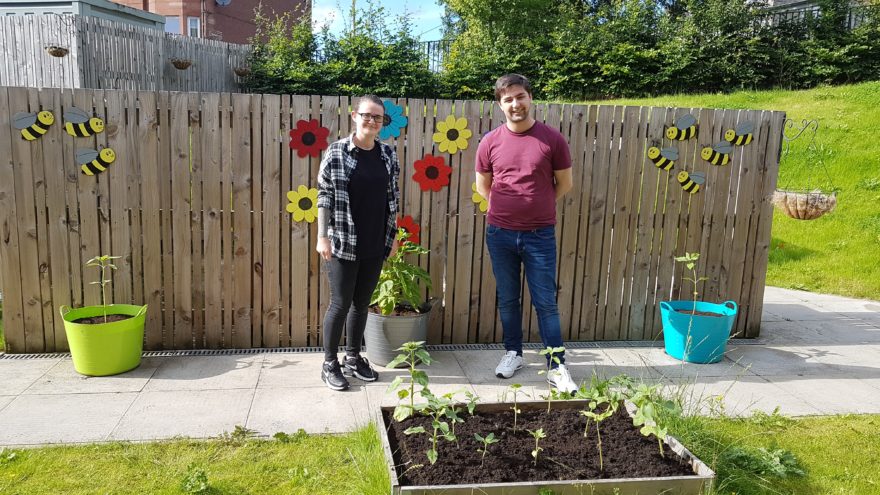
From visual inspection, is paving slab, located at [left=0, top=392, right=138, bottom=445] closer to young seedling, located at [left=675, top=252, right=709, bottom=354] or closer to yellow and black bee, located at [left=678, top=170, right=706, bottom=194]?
young seedling, located at [left=675, top=252, right=709, bottom=354]

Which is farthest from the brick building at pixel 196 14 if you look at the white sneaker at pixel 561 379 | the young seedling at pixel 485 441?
the young seedling at pixel 485 441

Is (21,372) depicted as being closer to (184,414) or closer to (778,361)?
(184,414)

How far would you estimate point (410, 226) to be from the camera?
182 inches

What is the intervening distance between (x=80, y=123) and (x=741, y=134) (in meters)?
4.77

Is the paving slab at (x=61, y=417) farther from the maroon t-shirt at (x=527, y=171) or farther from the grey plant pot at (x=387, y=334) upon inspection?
the maroon t-shirt at (x=527, y=171)

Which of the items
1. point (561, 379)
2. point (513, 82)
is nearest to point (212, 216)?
point (513, 82)

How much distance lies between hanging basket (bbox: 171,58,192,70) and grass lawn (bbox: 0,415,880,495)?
11.1m

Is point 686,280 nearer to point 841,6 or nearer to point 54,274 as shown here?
point 54,274

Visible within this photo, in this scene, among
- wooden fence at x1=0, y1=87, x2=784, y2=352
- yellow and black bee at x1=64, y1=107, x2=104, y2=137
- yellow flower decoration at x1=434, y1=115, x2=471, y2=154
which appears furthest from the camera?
yellow flower decoration at x1=434, y1=115, x2=471, y2=154

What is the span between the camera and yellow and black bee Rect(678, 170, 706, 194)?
16.3 feet

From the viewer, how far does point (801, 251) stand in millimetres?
7863

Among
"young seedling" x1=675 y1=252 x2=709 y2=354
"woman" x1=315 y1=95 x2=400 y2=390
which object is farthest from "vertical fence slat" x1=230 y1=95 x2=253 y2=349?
"young seedling" x1=675 y1=252 x2=709 y2=354

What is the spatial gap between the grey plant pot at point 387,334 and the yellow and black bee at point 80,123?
2163mm

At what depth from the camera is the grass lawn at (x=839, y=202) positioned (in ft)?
23.6
